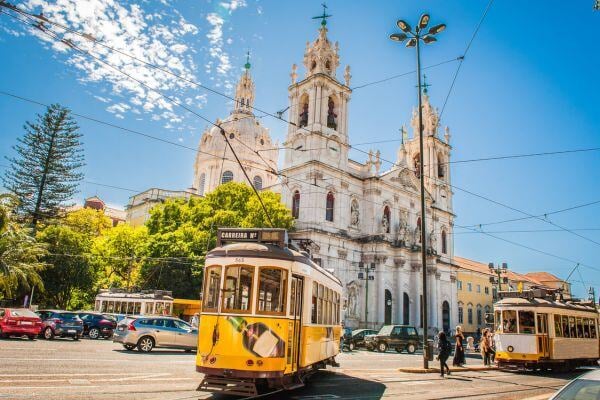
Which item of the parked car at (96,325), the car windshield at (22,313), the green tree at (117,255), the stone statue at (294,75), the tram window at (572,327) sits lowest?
the parked car at (96,325)

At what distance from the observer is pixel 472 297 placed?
59.9 meters

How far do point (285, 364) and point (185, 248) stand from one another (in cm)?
2515

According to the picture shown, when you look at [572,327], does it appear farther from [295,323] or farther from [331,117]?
[331,117]

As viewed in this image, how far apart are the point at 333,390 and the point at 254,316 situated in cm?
305

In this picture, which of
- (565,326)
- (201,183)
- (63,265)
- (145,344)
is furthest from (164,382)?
(201,183)

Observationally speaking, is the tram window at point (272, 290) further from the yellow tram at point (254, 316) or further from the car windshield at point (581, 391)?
the car windshield at point (581, 391)

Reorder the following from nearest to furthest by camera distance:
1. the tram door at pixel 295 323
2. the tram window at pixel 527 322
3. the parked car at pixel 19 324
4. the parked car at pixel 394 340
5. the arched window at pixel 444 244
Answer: the tram door at pixel 295 323, the tram window at pixel 527 322, the parked car at pixel 19 324, the parked car at pixel 394 340, the arched window at pixel 444 244

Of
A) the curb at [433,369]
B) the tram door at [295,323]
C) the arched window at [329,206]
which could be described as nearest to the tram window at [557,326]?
the curb at [433,369]

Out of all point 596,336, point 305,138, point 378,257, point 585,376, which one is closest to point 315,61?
point 305,138

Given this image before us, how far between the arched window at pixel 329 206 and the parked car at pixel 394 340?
13.8m

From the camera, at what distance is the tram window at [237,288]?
820 centimetres

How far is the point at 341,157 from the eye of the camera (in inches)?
1652

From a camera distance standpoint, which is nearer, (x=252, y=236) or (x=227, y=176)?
(x=252, y=236)

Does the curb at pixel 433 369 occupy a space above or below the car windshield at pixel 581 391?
below
